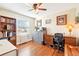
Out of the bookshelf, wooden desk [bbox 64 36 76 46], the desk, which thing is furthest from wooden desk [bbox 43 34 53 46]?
the bookshelf

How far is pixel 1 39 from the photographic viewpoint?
1.53 m

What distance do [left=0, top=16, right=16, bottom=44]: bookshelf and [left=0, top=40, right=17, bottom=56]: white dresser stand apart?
86mm

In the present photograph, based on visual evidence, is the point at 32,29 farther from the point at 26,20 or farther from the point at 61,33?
the point at 61,33

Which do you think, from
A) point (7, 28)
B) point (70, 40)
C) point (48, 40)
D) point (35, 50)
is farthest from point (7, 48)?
point (70, 40)

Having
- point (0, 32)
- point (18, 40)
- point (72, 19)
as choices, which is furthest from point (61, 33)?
point (0, 32)

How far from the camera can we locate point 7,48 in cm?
154

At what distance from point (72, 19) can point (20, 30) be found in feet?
3.03

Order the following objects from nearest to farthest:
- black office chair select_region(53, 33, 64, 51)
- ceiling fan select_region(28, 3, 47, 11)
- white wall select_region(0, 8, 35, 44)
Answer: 1. white wall select_region(0, 8, 35, 44)
2. ceiling fan select_region(28, 3, 47, 11)
3. black office chair select_region(53, 33, 64, 51)

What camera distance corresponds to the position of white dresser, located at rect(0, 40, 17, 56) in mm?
1454

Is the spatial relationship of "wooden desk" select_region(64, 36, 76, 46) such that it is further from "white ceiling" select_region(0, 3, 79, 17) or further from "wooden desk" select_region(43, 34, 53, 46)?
"white ceiling" select_region(0, 3, 79, 17)

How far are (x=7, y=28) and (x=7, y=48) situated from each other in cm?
33

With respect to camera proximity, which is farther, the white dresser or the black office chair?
the black office chair

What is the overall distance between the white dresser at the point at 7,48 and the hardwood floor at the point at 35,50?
0.10 m

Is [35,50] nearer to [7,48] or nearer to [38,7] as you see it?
[7,48]
